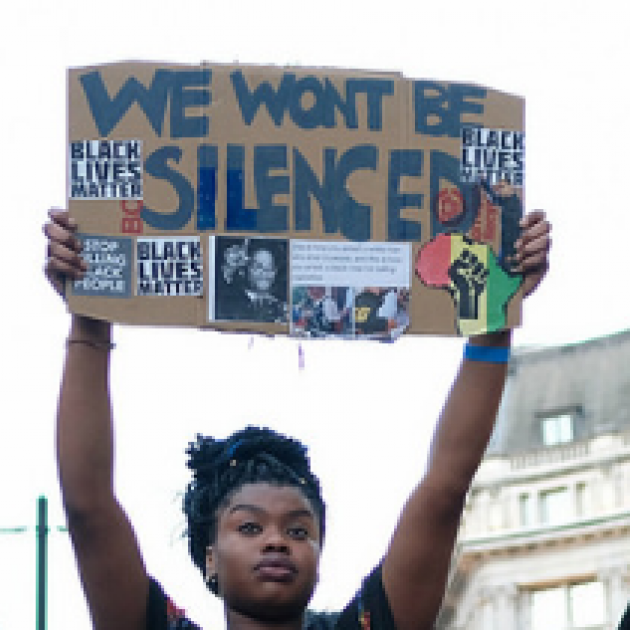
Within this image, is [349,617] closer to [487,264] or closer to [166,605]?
[166,605]

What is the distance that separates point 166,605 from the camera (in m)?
6.09

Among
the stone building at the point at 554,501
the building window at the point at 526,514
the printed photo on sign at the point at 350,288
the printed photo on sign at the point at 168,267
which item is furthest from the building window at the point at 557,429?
the printed photo on sign at the point at 168,267

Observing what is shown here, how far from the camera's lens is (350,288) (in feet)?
20.6

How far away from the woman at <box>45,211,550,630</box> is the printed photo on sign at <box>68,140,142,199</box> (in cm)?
15

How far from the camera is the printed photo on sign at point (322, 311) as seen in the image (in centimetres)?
619

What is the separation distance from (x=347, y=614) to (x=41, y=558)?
45.6ft

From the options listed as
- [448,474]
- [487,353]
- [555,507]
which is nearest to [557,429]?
[555,507]

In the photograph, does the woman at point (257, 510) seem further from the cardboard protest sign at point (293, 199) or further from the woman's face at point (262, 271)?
the woman's face at point (262, 271)

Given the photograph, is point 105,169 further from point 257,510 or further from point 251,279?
point 257,510

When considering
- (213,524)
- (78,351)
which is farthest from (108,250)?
(213,524)

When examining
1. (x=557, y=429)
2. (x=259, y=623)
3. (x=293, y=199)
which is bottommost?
(x=259, y=623)

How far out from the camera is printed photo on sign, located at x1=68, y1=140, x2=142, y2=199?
6.26m

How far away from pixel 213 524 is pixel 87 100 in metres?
1.15

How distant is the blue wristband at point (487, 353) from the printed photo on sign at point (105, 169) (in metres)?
0.93
